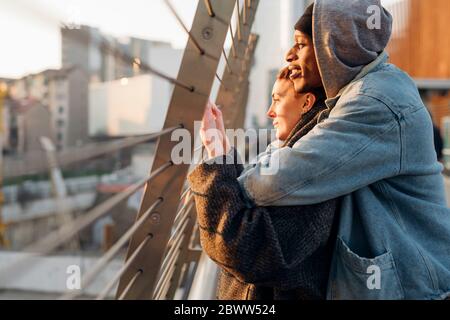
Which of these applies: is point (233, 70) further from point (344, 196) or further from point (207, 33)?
point (344, 196)

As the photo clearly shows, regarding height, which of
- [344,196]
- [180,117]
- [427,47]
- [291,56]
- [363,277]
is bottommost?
[363,277]

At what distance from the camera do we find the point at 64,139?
54cm

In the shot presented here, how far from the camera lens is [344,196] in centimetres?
73

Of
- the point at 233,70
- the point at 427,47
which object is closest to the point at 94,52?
the point at 233,70

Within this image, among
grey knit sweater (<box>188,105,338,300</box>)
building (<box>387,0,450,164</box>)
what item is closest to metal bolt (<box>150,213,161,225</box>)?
grey knit sweater (<box>188,105,338,300</box>)

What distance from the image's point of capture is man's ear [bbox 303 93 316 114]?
86 cm

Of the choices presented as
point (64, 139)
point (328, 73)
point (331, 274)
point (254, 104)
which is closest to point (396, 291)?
point (331, 274)

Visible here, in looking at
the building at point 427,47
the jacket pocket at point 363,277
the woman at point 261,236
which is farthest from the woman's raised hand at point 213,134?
the building at point 427,47

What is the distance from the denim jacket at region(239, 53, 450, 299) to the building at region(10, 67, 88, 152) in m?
0.26

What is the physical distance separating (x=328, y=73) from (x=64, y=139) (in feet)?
1.44

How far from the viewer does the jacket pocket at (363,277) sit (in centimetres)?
70
